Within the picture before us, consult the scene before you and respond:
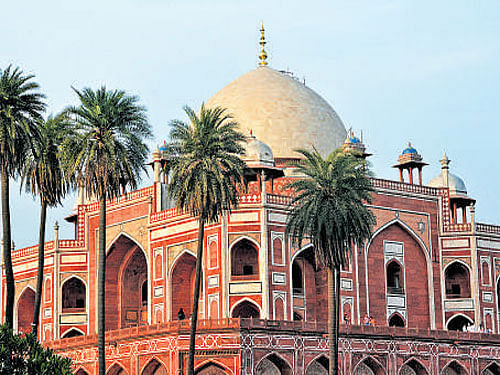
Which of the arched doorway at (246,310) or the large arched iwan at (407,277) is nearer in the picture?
the arched doorway at (246,310)

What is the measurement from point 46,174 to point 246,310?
14622 millimetres

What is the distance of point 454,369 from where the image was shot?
5281 centimetres

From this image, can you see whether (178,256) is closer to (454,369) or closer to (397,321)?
(397,321)

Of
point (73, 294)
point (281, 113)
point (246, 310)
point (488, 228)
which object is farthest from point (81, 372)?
point (488, 228)

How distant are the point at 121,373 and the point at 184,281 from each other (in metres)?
6.93

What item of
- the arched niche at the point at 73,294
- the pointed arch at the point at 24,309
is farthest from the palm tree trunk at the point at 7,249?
the pointed arch at the point at 24,309

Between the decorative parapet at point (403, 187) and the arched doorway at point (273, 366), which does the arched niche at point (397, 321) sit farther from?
the arched doorway at point (273, 366)

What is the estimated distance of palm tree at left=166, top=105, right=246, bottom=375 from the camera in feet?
138

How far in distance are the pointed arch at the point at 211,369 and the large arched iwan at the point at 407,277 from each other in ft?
37.4

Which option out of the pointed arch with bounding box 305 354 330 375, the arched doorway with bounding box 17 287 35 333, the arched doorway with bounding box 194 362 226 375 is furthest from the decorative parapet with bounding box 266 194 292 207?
the arched doorway with bounding box 17 287 35 333

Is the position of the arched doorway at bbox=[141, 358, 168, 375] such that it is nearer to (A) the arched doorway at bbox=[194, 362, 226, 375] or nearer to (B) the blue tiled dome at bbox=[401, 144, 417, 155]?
(A) the arched doorway at bbox=[194, 362, 226, 375]

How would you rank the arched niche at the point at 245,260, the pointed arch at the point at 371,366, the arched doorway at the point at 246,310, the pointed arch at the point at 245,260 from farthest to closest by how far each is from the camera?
the arched niche at the point at 245,260, the pointed arch at the point at 245,260, the arched doorway at the point at 246,310, the pointed arch at the point at 371,366

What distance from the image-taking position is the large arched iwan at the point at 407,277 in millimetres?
54469

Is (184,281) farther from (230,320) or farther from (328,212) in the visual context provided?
(328,212)
